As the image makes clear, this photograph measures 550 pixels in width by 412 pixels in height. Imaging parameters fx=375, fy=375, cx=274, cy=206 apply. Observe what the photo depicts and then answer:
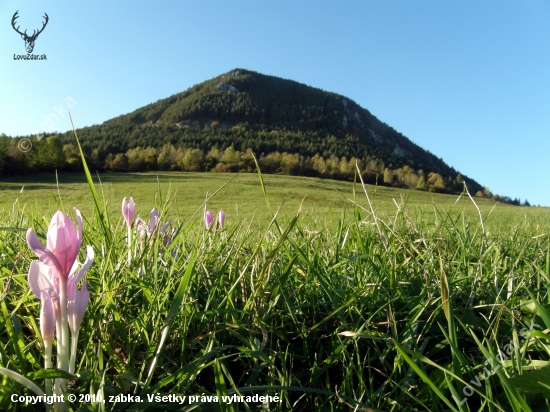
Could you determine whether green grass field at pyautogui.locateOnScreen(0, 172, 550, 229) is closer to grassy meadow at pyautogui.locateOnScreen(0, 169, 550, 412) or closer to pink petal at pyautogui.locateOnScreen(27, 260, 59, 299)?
grassy meadow at pyautogui.locateOnScreen(0, 169, 550, 412)

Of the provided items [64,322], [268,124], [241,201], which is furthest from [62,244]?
[268,124]

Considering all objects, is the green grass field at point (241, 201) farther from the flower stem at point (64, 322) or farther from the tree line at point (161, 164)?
the tree line at point (161, 164)

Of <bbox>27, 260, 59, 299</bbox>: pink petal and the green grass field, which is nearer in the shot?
<bbox>27, 260, 59, 299</bbox>: pink petal

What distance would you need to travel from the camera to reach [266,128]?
420 feet

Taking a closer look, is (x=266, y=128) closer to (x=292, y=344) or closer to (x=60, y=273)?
→ (x=292, y=344)

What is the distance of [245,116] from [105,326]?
13739 cm

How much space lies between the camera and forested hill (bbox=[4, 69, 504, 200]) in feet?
291

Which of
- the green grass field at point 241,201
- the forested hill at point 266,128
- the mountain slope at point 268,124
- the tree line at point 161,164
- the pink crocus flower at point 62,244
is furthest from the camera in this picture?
the mountain slope at point 268,124

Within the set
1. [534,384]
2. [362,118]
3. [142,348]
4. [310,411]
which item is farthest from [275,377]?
[362,118]

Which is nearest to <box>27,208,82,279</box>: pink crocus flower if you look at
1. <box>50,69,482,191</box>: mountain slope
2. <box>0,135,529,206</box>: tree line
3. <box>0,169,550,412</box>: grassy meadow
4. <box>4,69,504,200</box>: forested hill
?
<box>0,169,550,412</box>: grassy meadow

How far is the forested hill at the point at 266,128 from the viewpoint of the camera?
88.8m

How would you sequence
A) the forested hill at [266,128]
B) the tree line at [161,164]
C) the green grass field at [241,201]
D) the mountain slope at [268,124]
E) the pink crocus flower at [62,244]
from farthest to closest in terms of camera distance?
the mountain slope at [268,124] < the forested hill at [266,128] < the tree line at [161,164] < the green grass field at [241,201] < the pink crocus flower at [62,244]

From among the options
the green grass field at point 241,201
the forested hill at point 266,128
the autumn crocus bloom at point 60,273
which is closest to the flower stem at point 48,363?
the autumn crocus bloom at point 60,273

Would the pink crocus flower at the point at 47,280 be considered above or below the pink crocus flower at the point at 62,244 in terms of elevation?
below
